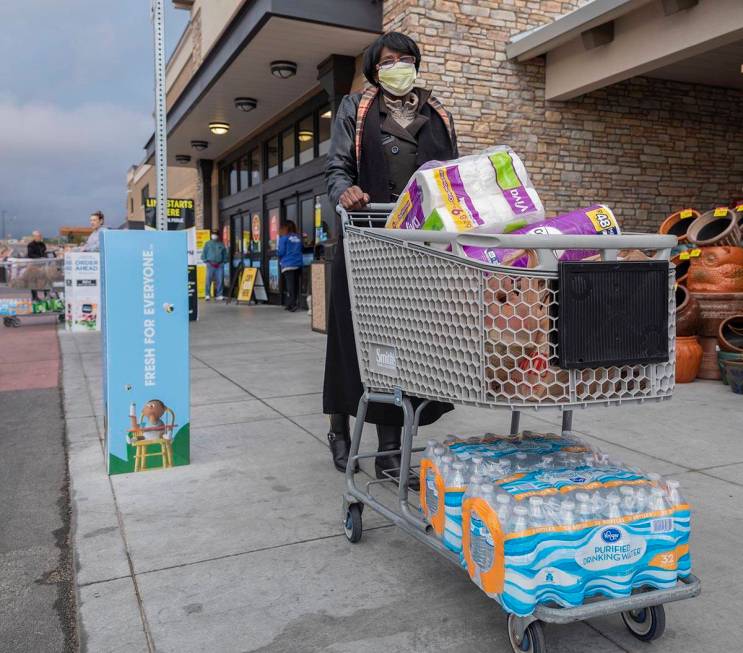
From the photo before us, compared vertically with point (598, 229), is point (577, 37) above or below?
above

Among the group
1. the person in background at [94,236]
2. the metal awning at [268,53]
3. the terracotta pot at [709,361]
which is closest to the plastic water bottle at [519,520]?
the terracotta pot at [709,361]

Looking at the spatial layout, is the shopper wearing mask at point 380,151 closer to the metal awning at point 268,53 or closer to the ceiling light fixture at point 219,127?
the metal awning at point 268,53

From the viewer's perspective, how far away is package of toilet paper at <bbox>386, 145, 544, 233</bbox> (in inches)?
84.0

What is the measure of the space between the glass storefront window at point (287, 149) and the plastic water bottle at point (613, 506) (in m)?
13.8

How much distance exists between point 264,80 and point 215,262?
7006mm

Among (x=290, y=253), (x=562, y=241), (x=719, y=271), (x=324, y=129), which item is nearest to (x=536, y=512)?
(x=562, y=241)

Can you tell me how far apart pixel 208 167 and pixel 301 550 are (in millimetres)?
20092

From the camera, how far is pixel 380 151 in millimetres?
3209

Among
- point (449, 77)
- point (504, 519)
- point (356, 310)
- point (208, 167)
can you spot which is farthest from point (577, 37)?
point (208, 167)

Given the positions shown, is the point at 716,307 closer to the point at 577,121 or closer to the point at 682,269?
the point at 682,269

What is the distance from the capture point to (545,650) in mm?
1896

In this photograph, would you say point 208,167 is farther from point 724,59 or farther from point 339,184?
point 339,184

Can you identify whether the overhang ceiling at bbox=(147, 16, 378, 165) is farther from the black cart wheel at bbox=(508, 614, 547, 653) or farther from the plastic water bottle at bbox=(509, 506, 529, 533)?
the black cart wheel at bbox=(508, 614, 547, 653)

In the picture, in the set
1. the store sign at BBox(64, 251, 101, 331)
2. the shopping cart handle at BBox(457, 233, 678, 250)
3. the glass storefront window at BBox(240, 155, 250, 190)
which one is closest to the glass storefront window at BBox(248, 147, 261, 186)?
the glass storefront window at BBox(240, 155, 250, 190)
